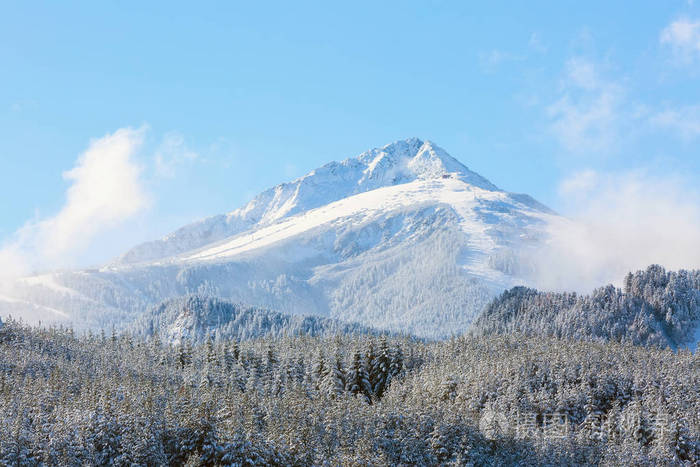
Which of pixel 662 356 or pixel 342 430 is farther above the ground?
pixel 662 356

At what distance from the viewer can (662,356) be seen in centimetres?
15988

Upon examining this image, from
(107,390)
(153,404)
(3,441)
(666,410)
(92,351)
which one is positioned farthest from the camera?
(92,351)

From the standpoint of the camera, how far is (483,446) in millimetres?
112688

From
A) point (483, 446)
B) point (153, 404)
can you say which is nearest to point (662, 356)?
point (483, 446)

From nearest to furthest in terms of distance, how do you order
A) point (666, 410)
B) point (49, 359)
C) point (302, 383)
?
point (666, 410) → point (302, 383) → point (49, 359)

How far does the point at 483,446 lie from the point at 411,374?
42.2 metres

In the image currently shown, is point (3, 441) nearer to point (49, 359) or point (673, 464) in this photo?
point (49, 359)

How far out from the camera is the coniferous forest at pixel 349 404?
97188 millimetres

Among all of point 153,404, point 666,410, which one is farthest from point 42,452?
point 666,410

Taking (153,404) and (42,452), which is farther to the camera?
(153,404)

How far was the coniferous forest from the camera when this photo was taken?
3826 inches

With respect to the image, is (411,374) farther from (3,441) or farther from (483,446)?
(3,441)

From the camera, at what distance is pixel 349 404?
11562 cm

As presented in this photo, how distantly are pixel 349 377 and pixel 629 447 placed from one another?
56.2m
